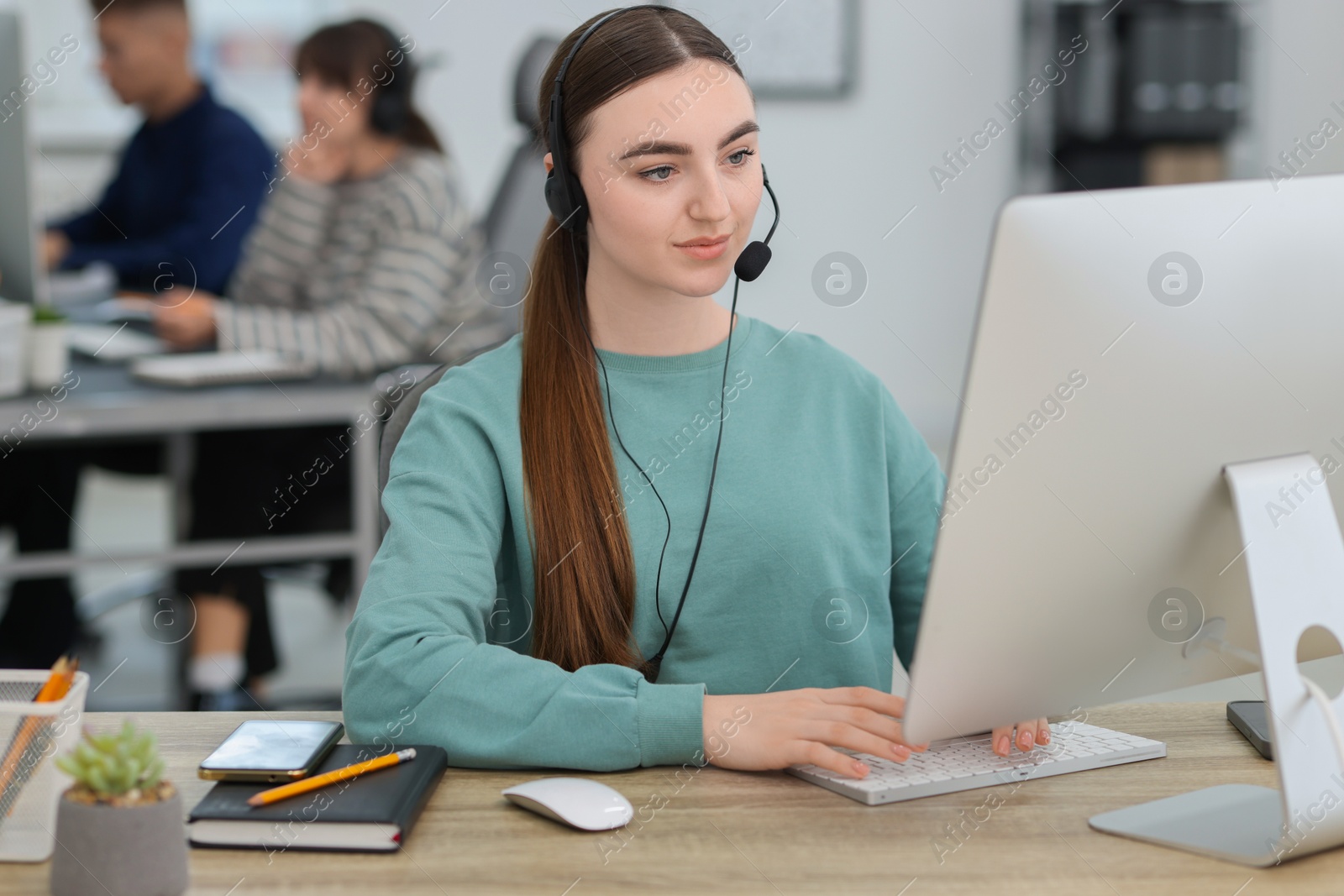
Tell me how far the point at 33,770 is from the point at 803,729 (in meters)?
0.52

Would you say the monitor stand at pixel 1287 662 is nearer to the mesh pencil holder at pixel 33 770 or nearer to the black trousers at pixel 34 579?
the mesh pencil holder at pixel 33 770

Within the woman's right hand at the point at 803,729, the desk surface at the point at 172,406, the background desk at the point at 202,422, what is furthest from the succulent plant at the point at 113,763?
the desk surface at the point at 172,406

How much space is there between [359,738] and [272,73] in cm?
440

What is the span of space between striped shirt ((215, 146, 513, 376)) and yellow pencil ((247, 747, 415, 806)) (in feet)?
4.62

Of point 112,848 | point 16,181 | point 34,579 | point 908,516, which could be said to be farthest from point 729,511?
point 34,579

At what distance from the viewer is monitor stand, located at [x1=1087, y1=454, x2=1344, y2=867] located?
79cm

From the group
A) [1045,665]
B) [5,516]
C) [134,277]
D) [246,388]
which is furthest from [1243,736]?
[134,277]

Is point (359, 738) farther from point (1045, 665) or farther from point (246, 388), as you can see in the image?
point (246, 388)

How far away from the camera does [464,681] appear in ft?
3.19

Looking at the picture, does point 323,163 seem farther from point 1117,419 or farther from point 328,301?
point 1117,419

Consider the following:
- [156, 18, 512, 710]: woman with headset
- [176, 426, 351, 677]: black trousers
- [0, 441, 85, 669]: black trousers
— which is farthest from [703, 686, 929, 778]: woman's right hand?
[0, 441, 85, 669]: black trousers

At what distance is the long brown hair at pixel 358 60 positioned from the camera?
257 centimetres

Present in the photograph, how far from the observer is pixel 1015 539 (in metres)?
0.78

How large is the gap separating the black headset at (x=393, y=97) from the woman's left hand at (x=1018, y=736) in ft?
6.54
